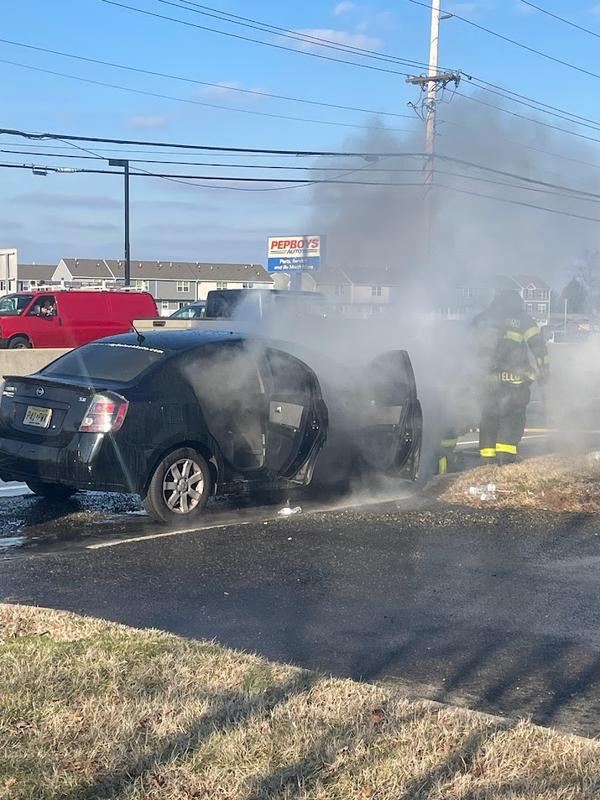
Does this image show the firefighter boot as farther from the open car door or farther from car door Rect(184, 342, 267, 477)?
car door Rect(184, 342, 267, 477)

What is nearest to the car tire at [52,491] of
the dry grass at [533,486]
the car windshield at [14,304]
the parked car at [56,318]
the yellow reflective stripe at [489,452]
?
the dry grass at [533,486]

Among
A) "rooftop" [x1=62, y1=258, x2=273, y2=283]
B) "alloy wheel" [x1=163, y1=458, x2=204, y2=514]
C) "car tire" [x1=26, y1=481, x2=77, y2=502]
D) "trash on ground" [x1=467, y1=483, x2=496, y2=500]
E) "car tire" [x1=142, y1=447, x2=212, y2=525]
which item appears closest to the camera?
"car tire" [x1=142, y1=447, x2=212, y2=525]

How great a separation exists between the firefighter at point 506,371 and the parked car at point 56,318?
13.5 metres

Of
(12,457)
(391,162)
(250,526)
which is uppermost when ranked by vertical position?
(391,162)

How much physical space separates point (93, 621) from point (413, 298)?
8.59 metres

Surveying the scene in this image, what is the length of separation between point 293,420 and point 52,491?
6.87 feet

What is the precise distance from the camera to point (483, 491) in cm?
886

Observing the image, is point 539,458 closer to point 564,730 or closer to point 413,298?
point 413,298

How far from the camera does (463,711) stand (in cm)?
365

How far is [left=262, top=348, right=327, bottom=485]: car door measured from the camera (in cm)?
810

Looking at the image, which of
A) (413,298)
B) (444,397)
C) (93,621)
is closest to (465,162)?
(413,298)

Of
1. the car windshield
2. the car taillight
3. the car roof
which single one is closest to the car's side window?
the car roof

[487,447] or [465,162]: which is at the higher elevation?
[465,162]

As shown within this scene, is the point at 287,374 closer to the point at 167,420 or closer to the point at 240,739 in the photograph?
the point at 167,420
